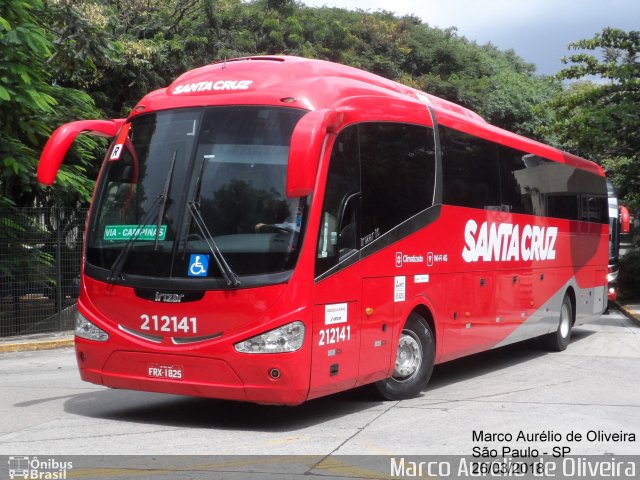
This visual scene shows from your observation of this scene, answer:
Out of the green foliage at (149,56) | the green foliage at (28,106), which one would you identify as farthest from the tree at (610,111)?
the green foliage at (28,106)

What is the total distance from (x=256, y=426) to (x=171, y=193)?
7.72 feet

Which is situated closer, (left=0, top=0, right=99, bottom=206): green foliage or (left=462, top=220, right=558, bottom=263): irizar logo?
(left=462, top=220, right=558, bottom=263): irizar logo

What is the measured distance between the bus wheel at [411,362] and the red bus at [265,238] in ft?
0.07

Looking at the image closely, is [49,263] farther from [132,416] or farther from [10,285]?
[132,416]

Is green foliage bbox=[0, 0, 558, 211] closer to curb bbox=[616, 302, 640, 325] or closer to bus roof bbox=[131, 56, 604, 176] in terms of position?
bus roof bbox=[131, 56, 604, 176]

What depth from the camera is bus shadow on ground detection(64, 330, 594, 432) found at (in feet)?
27.4

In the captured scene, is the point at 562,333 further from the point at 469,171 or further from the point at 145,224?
the point at 145,224

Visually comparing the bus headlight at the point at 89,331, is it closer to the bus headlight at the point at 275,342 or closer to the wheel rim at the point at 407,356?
the bus headlight at the point at 275,342

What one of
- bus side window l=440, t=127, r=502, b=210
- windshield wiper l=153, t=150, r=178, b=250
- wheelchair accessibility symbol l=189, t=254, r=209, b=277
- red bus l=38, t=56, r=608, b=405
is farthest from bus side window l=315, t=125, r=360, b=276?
bus side window l=440, t=127, r=502, b=210

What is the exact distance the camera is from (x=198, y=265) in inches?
309

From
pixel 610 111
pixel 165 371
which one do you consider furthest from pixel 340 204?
pixel 610 111

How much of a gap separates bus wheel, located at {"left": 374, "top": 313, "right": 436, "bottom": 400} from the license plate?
2.43 metres

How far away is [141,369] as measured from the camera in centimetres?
801

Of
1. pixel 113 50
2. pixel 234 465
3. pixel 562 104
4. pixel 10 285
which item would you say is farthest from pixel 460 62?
pixel 234 465
